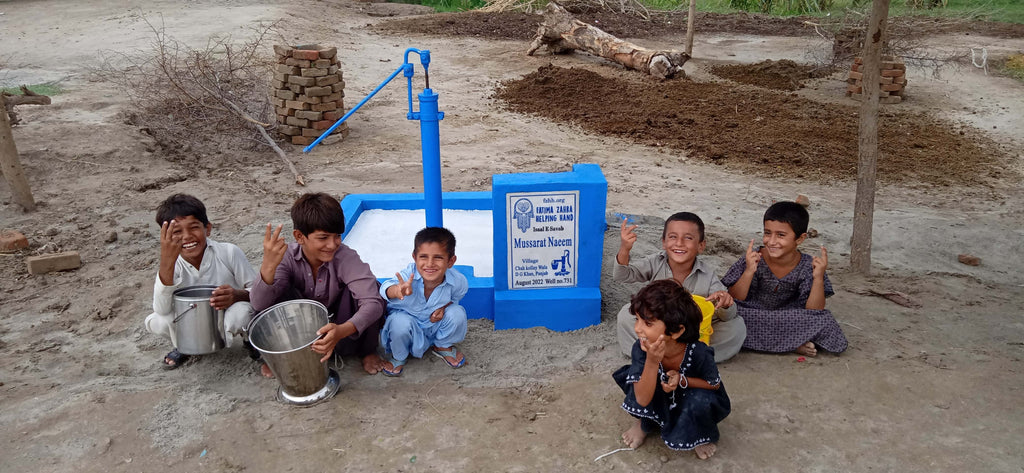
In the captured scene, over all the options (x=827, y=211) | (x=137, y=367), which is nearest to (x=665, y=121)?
(x=827, y=211)

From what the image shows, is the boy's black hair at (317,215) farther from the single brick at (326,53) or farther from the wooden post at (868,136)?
the single brick at (326,53)

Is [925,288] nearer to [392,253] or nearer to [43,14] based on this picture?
[392,253]

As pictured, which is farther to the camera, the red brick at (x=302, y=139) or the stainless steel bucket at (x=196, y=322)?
the red brick at (x=302, y=139)

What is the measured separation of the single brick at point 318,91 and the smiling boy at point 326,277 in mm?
4463

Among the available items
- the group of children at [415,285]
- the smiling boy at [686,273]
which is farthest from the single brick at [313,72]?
the smiling boy at [686,273]

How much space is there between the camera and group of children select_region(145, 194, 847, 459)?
3.09 metres

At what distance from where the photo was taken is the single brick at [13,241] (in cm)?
476

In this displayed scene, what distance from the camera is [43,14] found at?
45.9 ft

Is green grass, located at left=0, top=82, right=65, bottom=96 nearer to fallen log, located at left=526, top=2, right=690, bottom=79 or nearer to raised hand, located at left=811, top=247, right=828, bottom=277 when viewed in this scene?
fallen log, located at left=526, top=2, right=690, bottom=79

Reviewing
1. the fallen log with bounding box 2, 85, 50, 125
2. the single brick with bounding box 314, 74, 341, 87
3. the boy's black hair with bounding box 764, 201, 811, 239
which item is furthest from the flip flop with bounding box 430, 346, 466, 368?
the fallen log with bounding box 2, 85, 50, 125

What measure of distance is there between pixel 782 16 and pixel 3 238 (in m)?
16.4

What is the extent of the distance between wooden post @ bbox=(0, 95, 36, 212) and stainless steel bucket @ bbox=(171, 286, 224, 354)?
118 inches

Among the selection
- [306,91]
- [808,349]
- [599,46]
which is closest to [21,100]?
[306,91]

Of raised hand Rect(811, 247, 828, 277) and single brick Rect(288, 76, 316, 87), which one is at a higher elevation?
single brick Rect(288, 76, 316, 87)
